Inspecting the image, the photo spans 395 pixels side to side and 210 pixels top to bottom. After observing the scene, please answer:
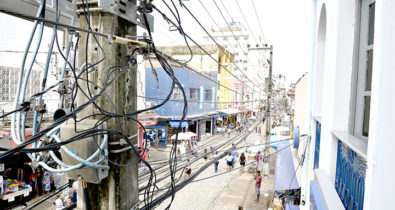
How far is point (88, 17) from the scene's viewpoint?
2.18 metres

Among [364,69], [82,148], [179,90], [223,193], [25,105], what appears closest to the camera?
[25,105]

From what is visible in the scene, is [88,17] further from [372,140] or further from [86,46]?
[372,140]

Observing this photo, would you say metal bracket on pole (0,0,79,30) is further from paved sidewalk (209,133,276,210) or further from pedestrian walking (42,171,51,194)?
paved sidewalk (209,133,276,210)

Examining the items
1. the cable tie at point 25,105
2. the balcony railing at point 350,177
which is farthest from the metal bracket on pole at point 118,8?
the balcony railing at point 350,177

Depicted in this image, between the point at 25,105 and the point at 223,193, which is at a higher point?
the point at 25,105

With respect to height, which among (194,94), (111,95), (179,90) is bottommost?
(111,95)

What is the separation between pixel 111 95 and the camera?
7.55ft

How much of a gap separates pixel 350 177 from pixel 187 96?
1846 cm

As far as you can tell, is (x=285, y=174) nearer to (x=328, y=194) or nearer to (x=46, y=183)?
(x=328, y=194)

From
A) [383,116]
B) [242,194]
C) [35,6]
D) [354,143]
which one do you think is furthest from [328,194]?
[242,194]

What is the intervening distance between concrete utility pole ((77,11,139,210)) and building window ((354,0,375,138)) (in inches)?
97.1

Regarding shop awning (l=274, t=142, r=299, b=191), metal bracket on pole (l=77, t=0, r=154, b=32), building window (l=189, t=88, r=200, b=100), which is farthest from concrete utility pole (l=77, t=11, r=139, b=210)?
building window (l=189, t=88, r=200, b=100)

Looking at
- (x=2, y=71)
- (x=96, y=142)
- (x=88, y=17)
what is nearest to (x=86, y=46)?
(x=88, y=17)

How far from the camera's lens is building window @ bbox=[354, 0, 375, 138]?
8.19 ft
